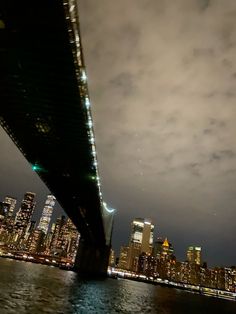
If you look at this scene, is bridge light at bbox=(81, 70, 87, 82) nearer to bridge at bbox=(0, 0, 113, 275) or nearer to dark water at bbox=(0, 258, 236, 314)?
bridge at bbox=(0, 0, 113, 275)

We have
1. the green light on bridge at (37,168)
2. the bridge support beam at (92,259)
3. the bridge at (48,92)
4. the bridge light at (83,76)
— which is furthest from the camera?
the bridge support beam at (92,259)

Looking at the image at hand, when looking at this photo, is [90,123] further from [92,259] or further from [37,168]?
[92,259]

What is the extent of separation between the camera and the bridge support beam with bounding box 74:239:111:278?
301 feet

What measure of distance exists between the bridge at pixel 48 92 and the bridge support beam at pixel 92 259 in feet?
164

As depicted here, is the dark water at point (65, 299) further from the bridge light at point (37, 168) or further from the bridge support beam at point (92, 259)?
the bridge support beam at point (92, 259)

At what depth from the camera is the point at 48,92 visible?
2138 centimetres

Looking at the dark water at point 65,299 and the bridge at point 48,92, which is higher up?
the bridge at point 48,92

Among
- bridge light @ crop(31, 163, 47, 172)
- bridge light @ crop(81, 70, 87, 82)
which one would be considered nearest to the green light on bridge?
bridge light @ crop(31, 163, 47, 172)

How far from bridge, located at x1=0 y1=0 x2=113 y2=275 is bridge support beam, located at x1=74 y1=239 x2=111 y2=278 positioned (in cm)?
5001

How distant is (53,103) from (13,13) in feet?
28.9

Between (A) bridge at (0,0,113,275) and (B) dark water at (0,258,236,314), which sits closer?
(A) bridge at (0,0,113,275)

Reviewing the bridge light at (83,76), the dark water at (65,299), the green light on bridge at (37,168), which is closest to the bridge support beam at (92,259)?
the dark water at (65,299)

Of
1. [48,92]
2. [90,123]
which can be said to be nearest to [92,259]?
[90,123]

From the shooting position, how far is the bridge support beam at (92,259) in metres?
91.8
